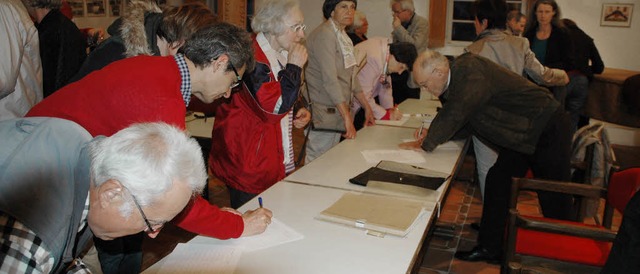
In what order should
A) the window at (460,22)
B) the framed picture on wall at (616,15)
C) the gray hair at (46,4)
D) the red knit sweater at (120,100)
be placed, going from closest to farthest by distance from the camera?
1. the red knit sweater at (120,100)
2. the gray hair at (46,4)
3. the framed picture on wall at (616,15)
4. the window at (460,22)

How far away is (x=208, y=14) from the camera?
2303 mm

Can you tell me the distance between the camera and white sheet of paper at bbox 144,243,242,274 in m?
1.77

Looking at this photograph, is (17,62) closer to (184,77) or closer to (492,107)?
(184,77)

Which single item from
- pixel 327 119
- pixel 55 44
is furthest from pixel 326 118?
pixel 55 44

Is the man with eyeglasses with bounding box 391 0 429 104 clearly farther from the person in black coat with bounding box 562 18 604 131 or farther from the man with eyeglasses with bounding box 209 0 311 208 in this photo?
the man with eyeglasses with bounding box 209 0 311 208

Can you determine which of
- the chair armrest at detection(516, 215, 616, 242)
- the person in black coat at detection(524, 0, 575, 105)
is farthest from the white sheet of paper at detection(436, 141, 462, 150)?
the person in black coat at detection(524, 0, 575, 105)

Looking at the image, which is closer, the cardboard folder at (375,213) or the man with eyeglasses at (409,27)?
the cardboard folder at (375,213)

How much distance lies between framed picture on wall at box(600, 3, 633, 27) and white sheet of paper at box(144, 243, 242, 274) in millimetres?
6495

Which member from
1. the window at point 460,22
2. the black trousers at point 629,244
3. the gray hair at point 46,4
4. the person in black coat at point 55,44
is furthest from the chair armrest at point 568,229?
the window at point 460,22

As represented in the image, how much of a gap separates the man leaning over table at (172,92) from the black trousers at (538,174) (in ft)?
5.69

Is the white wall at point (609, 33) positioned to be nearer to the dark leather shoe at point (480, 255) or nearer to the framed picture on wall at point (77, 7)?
the dark leather shoe at point (480, 255)

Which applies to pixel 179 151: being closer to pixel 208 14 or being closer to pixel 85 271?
pixel 85 271

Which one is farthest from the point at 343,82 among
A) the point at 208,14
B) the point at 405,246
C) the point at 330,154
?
the point at 405,246

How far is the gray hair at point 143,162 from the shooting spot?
127cm
